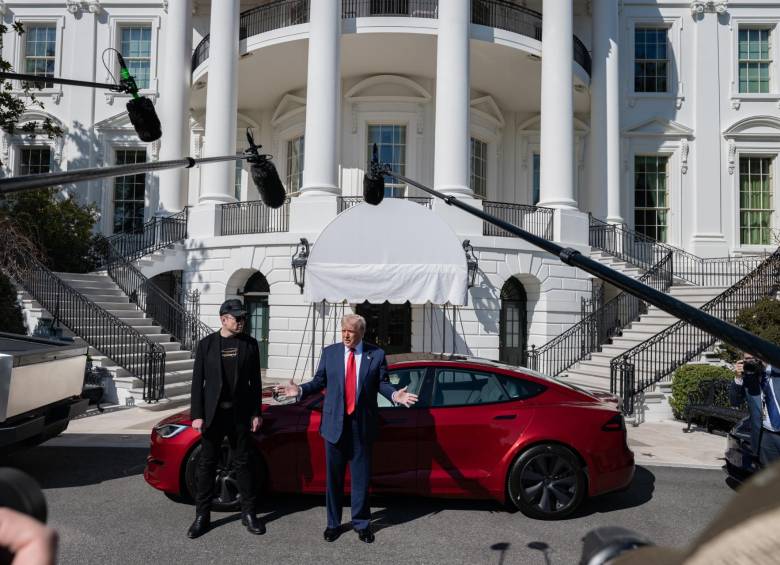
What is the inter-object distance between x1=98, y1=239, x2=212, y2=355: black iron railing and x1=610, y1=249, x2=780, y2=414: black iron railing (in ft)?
33.4

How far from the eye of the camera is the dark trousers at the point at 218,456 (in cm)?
485

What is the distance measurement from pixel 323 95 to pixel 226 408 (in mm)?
12503

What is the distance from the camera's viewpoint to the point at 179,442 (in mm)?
5449

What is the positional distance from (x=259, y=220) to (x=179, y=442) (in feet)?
40.1

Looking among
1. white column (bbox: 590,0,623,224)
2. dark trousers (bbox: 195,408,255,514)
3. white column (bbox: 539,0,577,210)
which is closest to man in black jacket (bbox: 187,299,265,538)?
dark trousers (bbox: 195,408,255,514)

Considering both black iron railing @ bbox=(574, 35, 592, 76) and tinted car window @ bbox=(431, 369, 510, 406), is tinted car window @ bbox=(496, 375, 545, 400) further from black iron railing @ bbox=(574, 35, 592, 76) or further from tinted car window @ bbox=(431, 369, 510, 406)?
black iron railing @ bbox=(574, 35, 592, 76)

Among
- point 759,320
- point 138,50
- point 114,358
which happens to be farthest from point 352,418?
point 138,50

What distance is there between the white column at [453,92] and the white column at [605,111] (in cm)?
624

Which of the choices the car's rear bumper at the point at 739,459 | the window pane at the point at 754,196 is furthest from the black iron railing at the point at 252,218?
the window pane at the point at 754,196

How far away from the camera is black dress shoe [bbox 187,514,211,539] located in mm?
4766

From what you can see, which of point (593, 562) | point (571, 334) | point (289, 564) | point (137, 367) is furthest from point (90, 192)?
point (593, 562)

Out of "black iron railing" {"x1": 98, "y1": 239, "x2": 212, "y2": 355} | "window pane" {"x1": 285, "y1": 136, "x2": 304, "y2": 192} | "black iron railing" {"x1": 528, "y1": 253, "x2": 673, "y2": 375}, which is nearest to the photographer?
"black iron railing" {"x1": 98, "y1": 239, "x2": 212, "y2": 355}

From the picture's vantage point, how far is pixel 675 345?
41.8 feet

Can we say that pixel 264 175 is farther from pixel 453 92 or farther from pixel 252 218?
pixel 252 218
